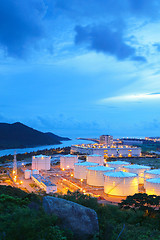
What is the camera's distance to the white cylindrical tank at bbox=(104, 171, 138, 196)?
2123cm

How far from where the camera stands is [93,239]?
685 cm

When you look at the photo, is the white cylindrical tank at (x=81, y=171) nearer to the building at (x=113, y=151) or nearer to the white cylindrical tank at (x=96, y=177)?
the white cylindrical tank at (x=96, y=177)

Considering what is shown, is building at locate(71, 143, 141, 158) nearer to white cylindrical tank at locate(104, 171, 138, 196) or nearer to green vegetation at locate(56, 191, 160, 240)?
white cylindrical tank at locate(104, 171, 138, 196)

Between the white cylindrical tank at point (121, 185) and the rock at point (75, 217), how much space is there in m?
14.4

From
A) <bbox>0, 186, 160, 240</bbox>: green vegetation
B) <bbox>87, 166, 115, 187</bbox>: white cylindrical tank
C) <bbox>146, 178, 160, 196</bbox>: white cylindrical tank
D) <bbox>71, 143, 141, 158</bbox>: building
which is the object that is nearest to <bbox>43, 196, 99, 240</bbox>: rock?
<bbox>0, 186, 160, 240</bbox>: green vegetation

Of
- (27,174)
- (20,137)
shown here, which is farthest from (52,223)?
(20,137)

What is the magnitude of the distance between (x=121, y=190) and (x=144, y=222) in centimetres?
1012

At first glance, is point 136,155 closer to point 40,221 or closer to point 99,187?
point 99,187

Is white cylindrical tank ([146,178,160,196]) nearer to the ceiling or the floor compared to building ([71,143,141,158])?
nearer to the floor

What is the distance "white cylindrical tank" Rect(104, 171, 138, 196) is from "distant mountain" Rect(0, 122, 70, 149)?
343 ft

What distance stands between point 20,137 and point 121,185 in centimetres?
12319

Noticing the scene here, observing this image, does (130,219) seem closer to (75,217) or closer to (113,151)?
(75,217)

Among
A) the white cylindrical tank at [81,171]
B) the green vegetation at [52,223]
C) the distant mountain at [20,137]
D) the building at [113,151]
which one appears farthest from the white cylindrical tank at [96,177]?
the distant mountain at [20,137]

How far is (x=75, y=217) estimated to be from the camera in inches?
284
